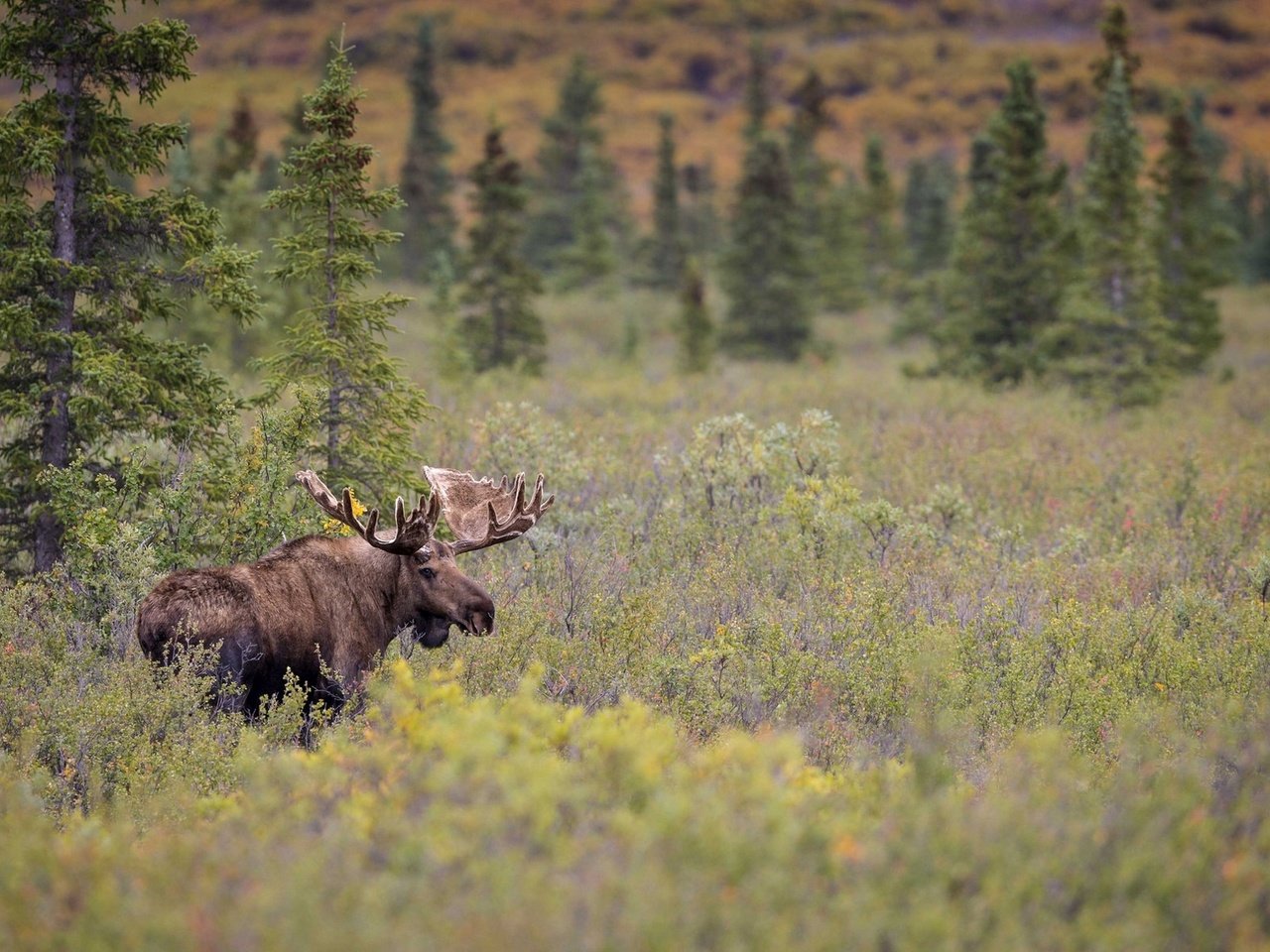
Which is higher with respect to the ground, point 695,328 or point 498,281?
point 498,281

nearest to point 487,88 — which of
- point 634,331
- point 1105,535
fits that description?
point 634,331

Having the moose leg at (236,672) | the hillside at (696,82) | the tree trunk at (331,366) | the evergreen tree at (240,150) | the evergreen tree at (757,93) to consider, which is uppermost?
the hillside at (696,82)

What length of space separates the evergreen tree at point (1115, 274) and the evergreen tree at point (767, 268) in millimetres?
12737

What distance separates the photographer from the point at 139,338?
416 inches

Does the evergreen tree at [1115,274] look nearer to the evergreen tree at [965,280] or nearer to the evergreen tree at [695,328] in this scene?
the evergreen tree at [965,280]

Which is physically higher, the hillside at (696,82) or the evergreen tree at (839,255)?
the hillside at (696,82)

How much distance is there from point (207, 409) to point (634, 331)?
27.8 m

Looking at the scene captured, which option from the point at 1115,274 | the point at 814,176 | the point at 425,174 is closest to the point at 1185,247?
the point at 1115,274

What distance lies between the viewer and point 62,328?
10469 mm

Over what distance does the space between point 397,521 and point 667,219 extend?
155 feet

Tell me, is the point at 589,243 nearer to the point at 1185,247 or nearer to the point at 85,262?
the point at 1185,247

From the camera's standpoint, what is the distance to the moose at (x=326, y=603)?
308 inches

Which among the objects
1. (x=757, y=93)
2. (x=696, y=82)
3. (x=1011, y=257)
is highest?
(x=696, y=82)

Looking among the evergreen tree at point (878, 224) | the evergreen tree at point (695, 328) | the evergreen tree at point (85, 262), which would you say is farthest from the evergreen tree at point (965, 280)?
the evergreen tree at point (878, 224)
